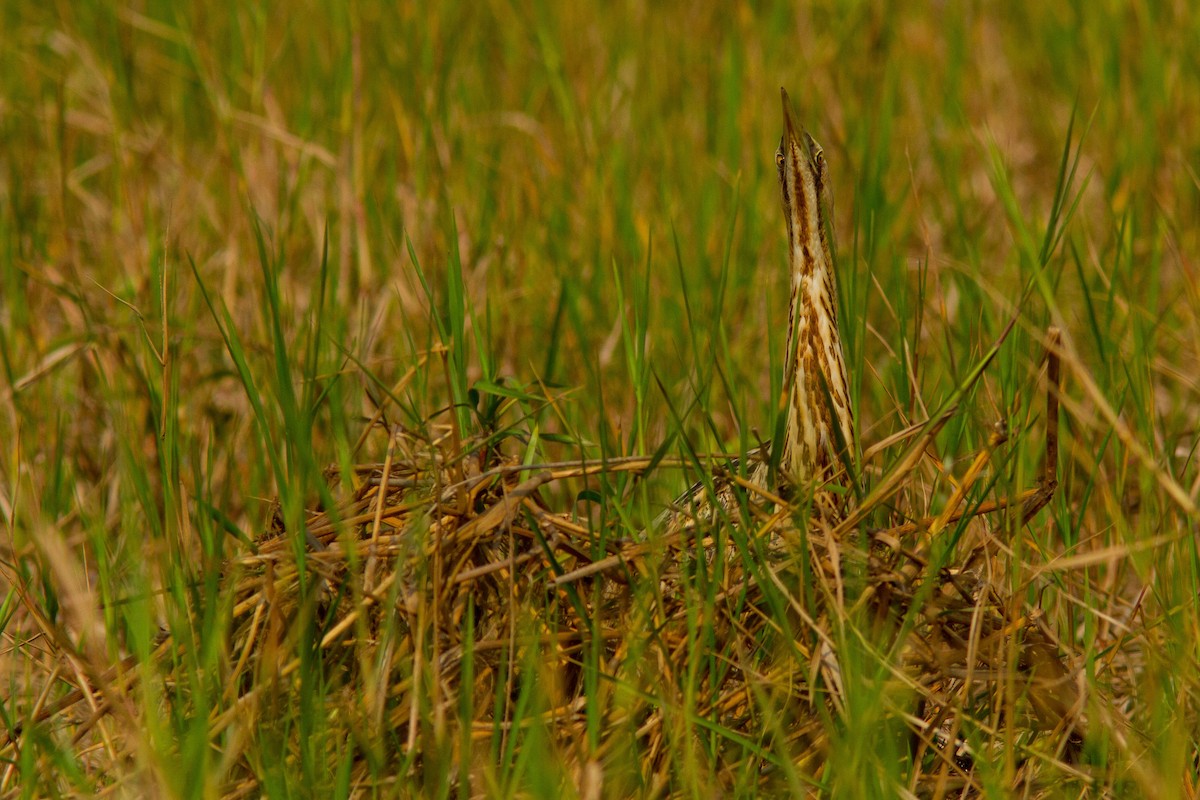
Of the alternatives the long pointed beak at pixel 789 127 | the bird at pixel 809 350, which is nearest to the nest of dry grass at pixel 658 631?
the bird at pixel 809 350

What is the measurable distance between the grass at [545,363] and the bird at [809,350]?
0.06m

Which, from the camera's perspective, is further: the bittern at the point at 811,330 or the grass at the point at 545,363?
the bittern at the point at 811,330

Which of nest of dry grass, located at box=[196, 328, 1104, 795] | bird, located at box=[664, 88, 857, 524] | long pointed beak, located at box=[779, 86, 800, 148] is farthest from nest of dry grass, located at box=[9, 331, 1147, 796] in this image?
long pointed beak, located at box=[779, 86, 800, 148]

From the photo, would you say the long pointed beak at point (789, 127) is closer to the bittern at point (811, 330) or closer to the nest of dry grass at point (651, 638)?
the bittern at point (811, 330)

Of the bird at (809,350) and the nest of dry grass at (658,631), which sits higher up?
the bird at (809,350)

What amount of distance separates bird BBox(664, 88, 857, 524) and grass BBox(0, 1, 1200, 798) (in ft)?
0.20

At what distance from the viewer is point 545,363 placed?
2.65 metres

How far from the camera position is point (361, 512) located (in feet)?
6.56

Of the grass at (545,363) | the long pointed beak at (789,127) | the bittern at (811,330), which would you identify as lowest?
the grass at (545,363)

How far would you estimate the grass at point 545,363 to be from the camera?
1722 millimetres

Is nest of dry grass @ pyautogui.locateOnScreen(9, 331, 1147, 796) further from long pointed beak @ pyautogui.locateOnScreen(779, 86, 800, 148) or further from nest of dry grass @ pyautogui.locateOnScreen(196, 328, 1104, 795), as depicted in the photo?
long pointed beak @ pyautogui.locateOnScreen(779, 86, 800, 148)

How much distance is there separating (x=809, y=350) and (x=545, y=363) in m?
0.65

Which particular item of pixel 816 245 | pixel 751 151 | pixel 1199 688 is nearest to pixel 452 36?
pixel 751 151

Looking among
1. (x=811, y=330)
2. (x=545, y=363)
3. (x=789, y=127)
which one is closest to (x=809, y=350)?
(x=811, y=330)
